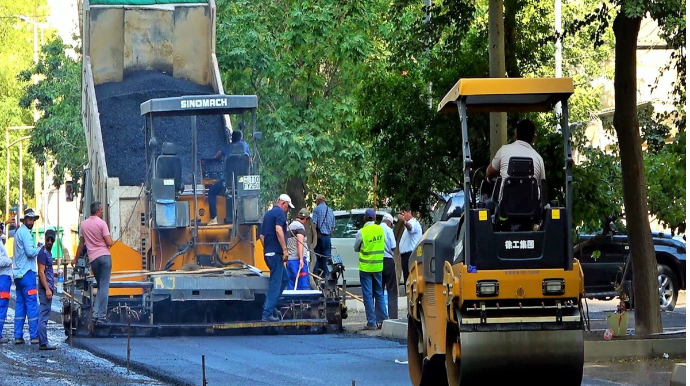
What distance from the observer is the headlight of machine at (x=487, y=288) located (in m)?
9.35

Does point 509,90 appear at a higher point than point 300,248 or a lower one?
higher

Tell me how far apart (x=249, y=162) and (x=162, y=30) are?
13.0 ft

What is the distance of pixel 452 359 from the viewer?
9.74 metres

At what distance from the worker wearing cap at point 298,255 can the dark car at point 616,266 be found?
4.46 m

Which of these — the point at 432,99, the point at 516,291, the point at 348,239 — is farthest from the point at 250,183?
the point at 348,239

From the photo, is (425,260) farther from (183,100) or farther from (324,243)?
(324,243)

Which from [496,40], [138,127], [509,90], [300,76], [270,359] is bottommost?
[270,359]

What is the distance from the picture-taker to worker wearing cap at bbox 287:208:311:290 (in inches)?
825

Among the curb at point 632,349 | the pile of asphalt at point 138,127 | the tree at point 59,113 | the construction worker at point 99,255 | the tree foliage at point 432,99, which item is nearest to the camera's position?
the curb at point 632,349

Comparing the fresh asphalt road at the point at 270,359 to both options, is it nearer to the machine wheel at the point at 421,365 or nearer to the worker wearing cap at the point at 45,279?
the machine wheel at the point at 421,365

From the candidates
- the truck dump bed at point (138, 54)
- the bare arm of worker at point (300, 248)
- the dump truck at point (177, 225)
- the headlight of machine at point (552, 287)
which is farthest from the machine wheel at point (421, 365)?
the bare arm of worker at point (300, 248)

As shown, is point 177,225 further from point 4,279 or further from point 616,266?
point 616,266

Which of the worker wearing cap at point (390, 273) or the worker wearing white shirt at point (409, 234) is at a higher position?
the worker wearing white shirt at point (409, 234)

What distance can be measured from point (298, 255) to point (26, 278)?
595cm
